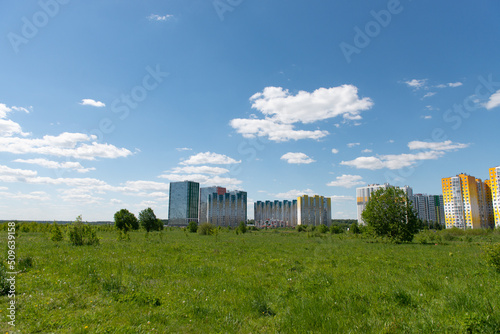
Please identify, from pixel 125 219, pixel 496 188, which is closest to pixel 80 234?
pixel 125 219

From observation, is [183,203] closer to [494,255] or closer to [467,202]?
[467,202]

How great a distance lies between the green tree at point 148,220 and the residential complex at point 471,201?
12180cm

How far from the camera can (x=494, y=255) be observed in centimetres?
1091

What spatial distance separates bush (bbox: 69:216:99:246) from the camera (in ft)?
77.4

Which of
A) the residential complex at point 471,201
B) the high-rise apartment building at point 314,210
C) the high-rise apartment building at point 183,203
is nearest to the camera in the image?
the residential complex at point 471,201

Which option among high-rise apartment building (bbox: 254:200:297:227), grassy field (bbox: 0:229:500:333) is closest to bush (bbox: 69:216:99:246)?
grassy field (bbox: 0:229:500:333)

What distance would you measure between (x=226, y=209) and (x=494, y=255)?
136623mm

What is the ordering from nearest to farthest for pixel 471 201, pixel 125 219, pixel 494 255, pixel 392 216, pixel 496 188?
pixel 494 255 < pixel 392 216 < pixel 125 219 < pixel 496 188 < pixel 471 201

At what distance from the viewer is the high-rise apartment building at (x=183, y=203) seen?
183 m

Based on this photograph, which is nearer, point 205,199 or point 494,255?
point 494,255

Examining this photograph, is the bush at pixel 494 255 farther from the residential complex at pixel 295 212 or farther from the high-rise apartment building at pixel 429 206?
the high-rise apartment building at pixel 429 206

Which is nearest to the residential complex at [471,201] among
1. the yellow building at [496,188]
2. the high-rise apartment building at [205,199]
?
the yellow building at [496,188]

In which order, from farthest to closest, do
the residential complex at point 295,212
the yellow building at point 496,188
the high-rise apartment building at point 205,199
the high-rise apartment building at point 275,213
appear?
→ 1. the high-rise apartment building at point 275,213
2. the high-rise apartment building at point 205,199
3. the residential complex at point 295,212
4. the yellow building at point 496,188

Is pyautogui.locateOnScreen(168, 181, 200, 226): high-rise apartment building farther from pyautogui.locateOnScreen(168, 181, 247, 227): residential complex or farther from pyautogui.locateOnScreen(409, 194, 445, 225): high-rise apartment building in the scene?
pyautogui.locateOnScreen(409, 194, 445, 225): high-rise apartment building
